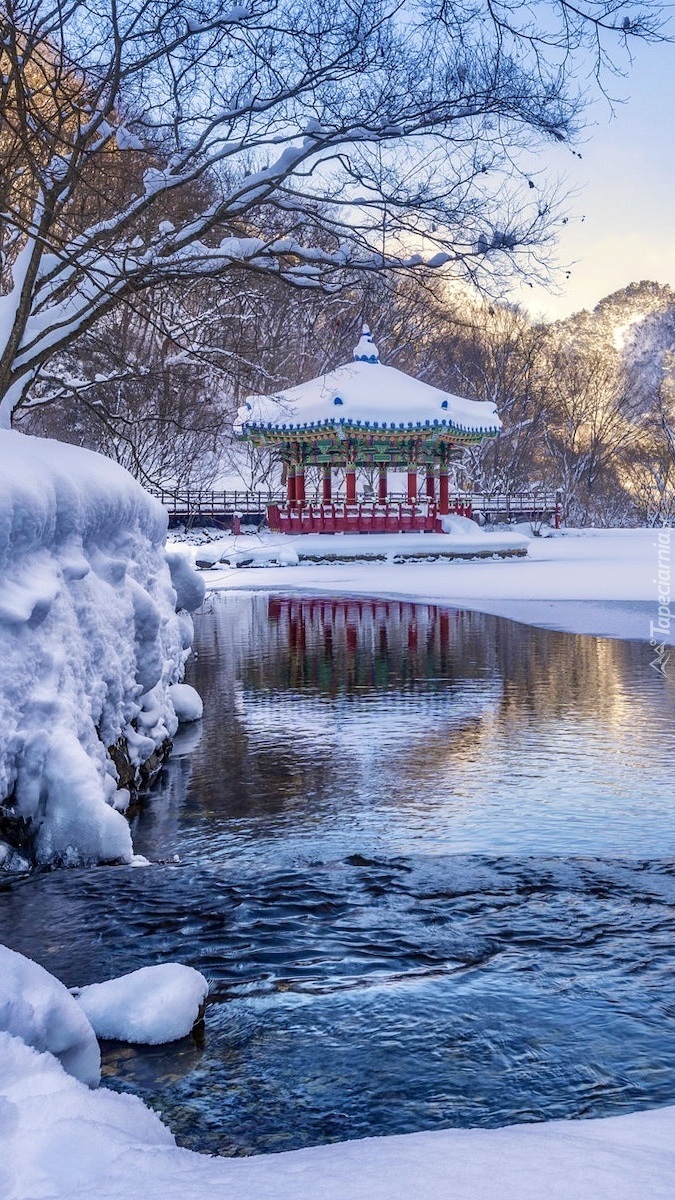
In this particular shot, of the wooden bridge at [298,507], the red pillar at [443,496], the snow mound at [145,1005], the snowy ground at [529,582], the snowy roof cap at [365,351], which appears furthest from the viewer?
the red pillar at [443,496]

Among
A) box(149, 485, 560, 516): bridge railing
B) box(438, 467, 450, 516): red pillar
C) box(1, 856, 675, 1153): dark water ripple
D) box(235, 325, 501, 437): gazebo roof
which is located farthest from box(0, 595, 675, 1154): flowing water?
box(149, 485, 560, 516): bridge railing

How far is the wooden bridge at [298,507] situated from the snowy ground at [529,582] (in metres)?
2.29

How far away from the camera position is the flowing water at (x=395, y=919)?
3.15 metres

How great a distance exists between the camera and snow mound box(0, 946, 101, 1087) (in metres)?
2.77

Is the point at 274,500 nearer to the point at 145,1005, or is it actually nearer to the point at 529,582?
the point at 529,582

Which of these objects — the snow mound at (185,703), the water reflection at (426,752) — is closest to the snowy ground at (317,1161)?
the water reflection at (426,752)

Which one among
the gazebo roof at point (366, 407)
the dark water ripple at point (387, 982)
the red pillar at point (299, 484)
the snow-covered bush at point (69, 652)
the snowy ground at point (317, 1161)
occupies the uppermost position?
the gazebo roof at point (366, 407)

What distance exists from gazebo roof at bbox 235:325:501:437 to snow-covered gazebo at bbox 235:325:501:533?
0.03 metres

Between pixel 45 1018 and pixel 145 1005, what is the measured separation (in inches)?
29.7

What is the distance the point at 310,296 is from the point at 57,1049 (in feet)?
37.1

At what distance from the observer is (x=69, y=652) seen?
556 centimetres

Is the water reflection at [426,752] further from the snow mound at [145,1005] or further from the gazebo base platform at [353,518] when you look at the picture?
the gazebo base platform at [353,518]

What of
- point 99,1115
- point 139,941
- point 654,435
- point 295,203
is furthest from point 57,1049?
point 654,435

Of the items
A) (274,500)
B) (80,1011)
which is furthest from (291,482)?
(80,1011)
